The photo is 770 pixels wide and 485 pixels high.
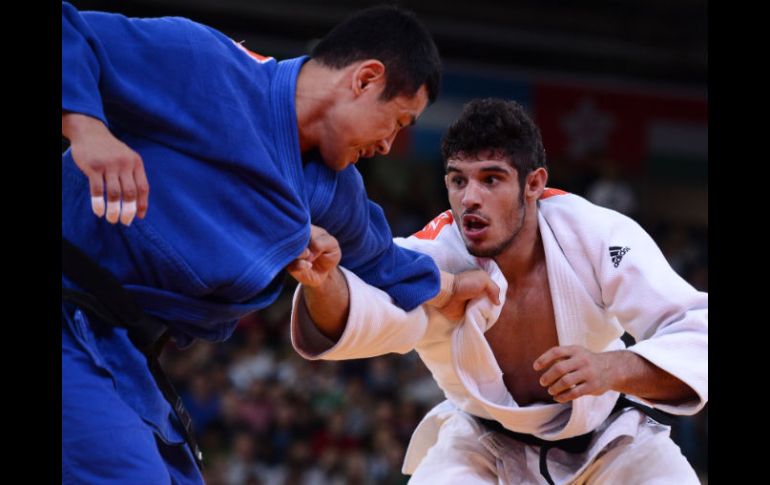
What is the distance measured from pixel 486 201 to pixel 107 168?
1403mm

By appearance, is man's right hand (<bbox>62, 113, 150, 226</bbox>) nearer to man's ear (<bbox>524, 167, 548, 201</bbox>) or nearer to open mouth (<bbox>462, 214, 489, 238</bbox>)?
open mouth (<bbox>462, 214, 489, 238</bbox>)

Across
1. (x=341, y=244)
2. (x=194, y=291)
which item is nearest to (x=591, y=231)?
(x=341, y=244)

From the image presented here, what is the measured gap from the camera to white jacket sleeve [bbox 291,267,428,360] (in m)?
2.73

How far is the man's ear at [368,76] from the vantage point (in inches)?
92.3

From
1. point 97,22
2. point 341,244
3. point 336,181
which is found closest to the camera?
point 97,22

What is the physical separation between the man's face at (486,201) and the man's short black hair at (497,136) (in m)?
0.03

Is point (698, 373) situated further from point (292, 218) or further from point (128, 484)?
point (128, 484)

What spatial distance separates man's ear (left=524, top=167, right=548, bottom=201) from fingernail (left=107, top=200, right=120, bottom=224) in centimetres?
153

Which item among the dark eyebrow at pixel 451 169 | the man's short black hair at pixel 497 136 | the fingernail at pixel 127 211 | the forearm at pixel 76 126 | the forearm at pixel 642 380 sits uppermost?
the forearm at pixel 76 126

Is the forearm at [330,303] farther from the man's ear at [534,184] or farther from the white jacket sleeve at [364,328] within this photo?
the man's ear at [534,184]

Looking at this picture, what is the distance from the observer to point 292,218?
227 centimetres

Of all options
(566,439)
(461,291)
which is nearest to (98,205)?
(461,291)

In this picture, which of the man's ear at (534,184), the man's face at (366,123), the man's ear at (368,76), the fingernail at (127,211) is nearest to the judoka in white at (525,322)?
the man's ear at (534,184)

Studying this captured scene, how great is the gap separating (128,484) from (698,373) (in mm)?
1614
